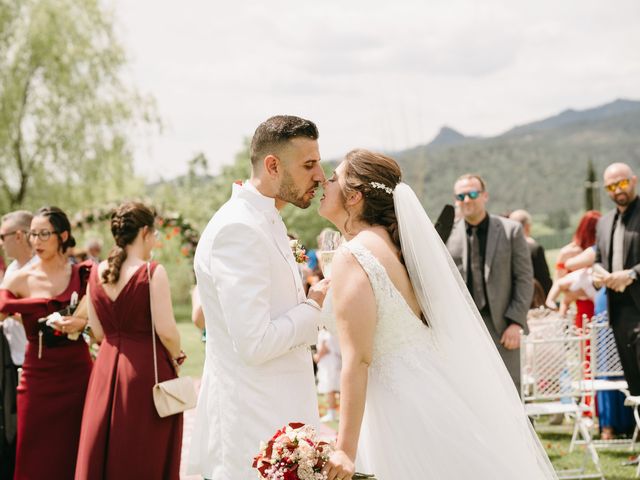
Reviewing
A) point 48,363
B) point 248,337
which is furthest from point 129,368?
point 248,337

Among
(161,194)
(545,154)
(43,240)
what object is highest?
(545,154)

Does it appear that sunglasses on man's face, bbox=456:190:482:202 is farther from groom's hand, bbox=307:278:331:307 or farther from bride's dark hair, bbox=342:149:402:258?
groom's hand, bbox=307:278:331:307

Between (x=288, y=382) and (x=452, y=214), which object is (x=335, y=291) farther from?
(x=452, y=214)

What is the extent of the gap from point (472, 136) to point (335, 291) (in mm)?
125130

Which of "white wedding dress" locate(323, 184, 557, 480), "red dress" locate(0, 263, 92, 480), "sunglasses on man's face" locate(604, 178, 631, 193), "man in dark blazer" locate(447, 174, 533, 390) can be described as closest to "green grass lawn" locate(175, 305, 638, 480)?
"man in dark blazer" locate(447, 174, 533, 390)

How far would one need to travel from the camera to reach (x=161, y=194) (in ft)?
124

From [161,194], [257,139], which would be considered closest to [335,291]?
[257,139]

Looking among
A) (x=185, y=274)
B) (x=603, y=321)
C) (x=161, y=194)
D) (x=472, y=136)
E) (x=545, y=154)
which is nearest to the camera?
(x=603, y=321)

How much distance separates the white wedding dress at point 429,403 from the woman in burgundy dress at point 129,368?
6.28 ft

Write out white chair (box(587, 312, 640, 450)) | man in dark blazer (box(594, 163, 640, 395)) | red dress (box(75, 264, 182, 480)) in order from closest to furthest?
red dress (box(75, 264, 182, 480)) → man in dark blazer (box(594, 163, 640, 395)) → white chair (box(587, 312, 640, 450))

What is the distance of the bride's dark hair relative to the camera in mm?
3695

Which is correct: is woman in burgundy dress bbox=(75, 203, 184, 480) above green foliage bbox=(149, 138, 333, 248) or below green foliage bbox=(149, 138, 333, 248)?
below

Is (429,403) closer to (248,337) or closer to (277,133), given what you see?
(248,337)

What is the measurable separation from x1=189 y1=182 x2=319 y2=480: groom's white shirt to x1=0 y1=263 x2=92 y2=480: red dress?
269cm
